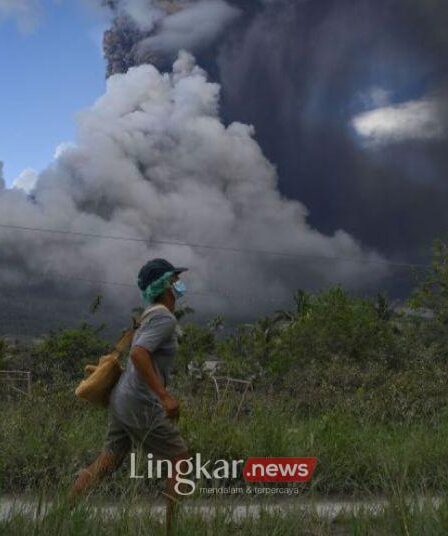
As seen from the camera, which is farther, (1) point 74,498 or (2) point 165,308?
(2) point 165,308

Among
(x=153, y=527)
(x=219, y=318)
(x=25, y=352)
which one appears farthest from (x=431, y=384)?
(x=219, y=318)

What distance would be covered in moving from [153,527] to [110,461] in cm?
131

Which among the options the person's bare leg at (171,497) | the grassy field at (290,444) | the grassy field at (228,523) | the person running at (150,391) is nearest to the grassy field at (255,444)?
the grassy field at (290,444)

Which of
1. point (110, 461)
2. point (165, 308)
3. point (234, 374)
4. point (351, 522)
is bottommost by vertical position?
point (351, 522)

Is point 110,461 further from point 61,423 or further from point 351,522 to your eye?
point 61,423

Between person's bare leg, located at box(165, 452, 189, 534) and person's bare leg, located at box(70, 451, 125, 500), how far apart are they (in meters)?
0.38

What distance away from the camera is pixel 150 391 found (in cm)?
441

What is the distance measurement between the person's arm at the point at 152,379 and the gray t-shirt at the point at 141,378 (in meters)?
0.05

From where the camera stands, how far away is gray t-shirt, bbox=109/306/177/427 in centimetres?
441

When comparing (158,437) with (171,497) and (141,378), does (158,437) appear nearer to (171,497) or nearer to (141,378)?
(141,378)

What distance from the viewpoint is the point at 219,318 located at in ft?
182
